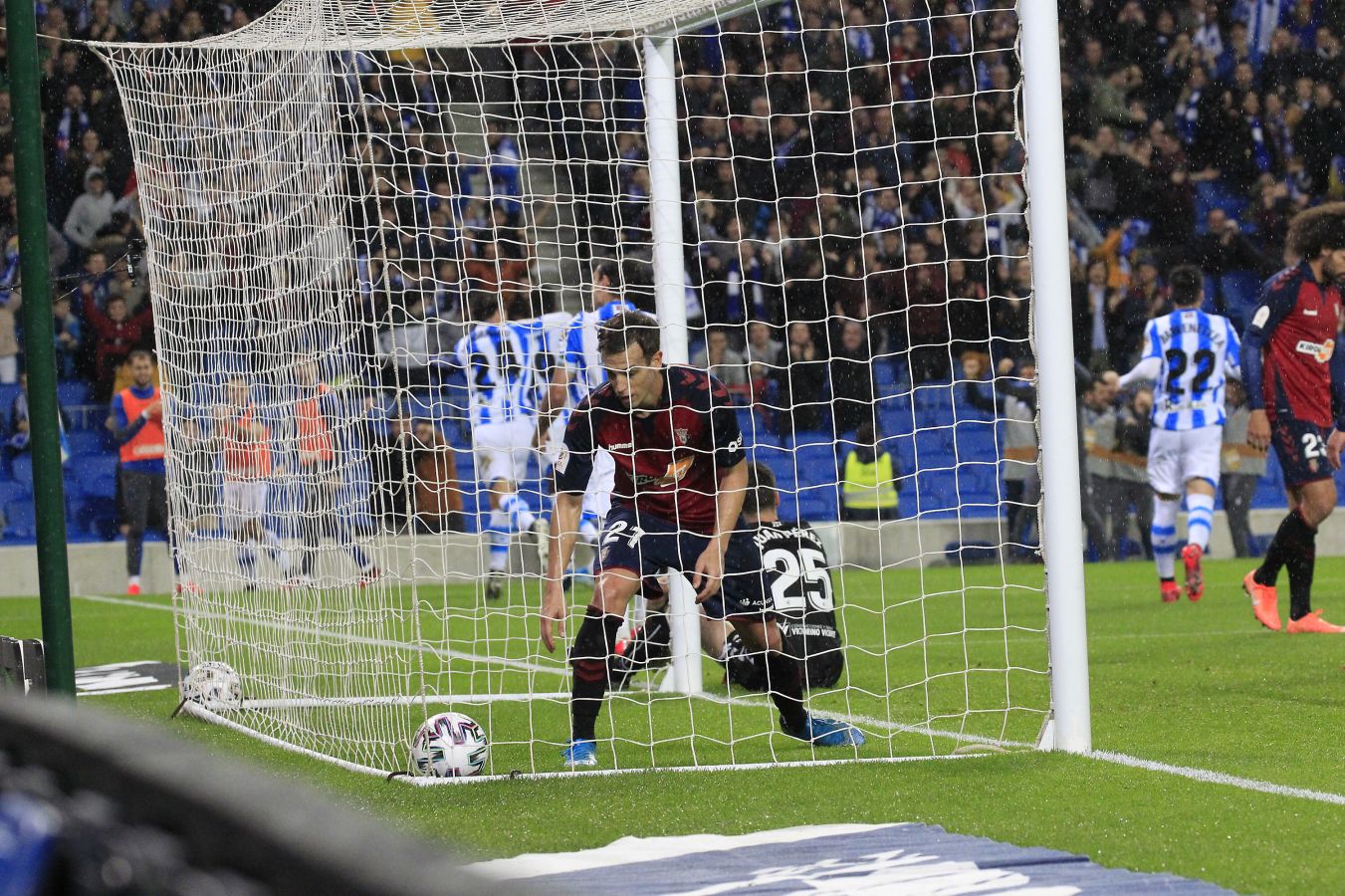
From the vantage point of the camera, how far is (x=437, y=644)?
10047 mm

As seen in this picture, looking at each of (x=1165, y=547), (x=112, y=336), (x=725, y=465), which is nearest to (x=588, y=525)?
(x=1165, y=547)

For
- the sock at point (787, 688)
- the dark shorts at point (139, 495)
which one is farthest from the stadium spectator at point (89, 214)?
the sock at point (787, 688)

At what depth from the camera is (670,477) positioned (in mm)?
5715

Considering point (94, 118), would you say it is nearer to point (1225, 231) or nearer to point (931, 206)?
point (931, 206)

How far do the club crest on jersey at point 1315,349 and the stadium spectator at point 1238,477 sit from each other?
299 inches

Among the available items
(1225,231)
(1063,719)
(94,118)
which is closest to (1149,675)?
(1063,719)

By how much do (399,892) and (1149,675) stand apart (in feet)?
23.6

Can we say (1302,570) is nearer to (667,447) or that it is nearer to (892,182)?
(667,447)

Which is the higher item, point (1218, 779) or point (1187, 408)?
point (1187, 408)

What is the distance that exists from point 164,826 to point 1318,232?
8.59m

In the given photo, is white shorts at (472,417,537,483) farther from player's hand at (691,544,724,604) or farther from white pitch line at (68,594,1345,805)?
player's hand at (691,544,724,604)

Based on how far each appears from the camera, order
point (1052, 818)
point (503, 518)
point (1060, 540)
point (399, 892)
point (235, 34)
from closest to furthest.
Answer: point (399, 892) → point (1052, 818) → point (1060, 540) → point (235, 34) → point (503, 518)

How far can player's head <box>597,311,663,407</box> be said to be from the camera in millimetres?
5438

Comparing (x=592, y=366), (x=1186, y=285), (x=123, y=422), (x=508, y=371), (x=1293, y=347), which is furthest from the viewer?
(x=123, y=422)
